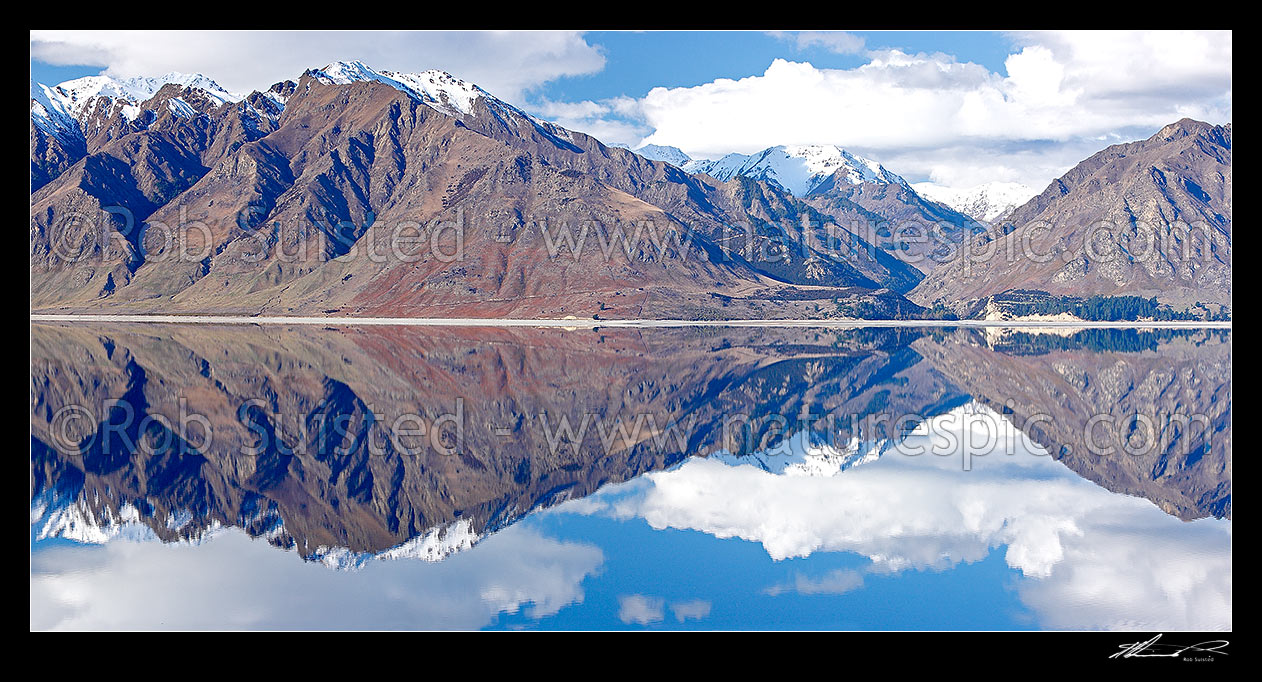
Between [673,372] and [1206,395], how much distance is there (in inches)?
1650

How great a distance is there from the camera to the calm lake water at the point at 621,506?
28.7 m

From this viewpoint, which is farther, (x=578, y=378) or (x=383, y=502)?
(x=578, y=378)

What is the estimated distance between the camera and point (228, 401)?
230 ft

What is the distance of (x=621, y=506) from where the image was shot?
4169 centimetres
